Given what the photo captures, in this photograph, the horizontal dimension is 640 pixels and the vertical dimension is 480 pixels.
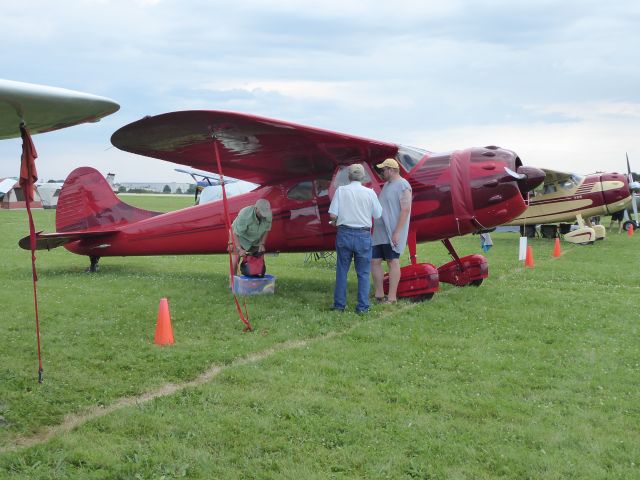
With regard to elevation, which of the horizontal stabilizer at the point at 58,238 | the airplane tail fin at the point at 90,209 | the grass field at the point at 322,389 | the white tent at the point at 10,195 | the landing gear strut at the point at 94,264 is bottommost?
the grass field at the point at 322,389

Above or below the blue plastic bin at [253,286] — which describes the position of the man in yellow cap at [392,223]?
above

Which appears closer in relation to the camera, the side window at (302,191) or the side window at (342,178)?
the side window at (342,178)

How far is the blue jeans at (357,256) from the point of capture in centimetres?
782

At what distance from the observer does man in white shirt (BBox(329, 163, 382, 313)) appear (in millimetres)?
7809

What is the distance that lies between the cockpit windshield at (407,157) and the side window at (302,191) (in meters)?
1.51

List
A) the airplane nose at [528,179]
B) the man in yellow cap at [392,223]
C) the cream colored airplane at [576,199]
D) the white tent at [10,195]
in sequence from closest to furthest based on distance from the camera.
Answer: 1. the man in yellow cap at [392,223]
2. the airplane nose at [528,179]
3. the cream colored airplane at [576,199]
4. the white tent at [10,195]

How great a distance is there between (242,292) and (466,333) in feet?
12.2

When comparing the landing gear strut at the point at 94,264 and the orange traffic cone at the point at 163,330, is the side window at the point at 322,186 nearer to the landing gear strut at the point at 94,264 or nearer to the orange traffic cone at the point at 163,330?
the orange traffic cone at the point at 163,330

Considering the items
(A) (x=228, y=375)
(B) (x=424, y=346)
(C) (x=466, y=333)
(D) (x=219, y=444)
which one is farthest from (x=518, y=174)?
(D) (x=219, y=444)

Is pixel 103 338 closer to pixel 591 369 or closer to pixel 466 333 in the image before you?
pixel 466 333

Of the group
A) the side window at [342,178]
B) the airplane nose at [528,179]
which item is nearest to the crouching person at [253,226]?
the side window at [342,178]

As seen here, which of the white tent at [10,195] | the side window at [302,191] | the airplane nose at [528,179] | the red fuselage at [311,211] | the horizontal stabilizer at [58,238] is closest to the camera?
the red fuselage at [311,211]

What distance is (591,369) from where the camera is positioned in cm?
545

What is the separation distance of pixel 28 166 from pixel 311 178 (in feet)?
18.6
